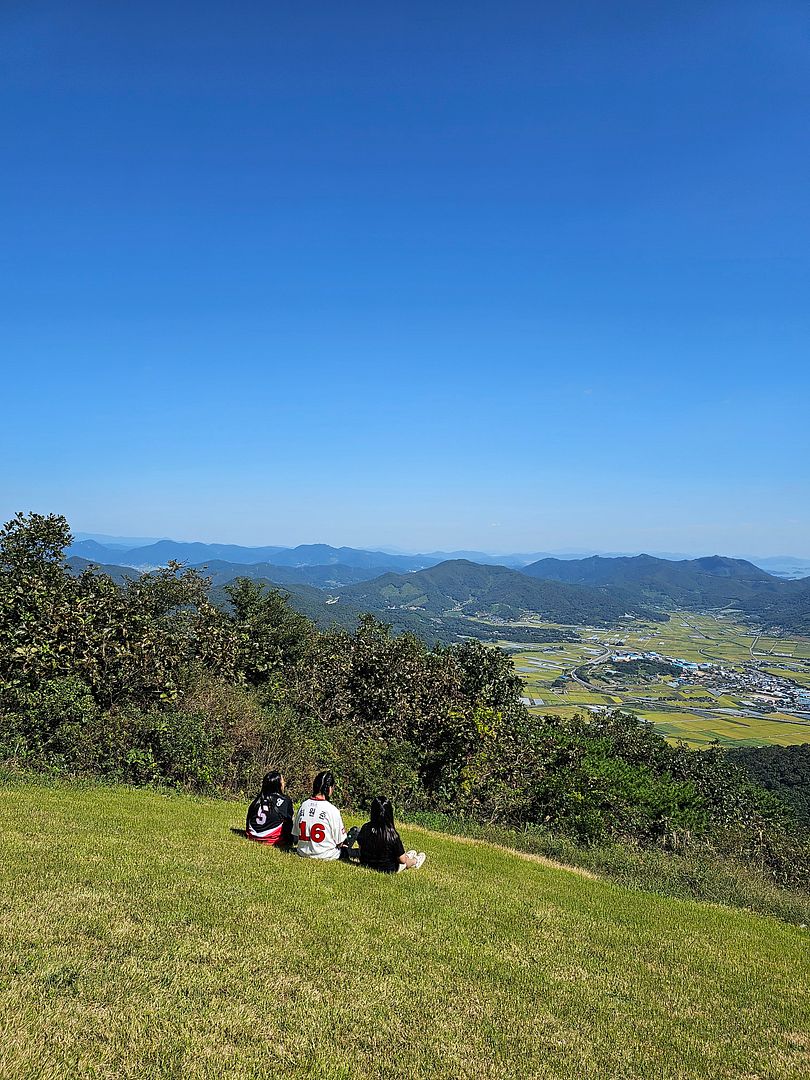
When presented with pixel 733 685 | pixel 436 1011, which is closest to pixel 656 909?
pixel 436 1011

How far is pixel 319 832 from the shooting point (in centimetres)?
850

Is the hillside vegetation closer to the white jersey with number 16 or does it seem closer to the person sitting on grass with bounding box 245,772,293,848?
the person sitting on grass with bounding box 245,772,293,848

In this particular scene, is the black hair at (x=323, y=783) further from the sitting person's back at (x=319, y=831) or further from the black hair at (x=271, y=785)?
the black hair at (x=271, y=785)

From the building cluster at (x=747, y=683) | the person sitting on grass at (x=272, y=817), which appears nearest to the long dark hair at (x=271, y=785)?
the person sitting on grass at (x=272, y=817)

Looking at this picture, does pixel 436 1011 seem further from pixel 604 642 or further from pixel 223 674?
pixel 604 642

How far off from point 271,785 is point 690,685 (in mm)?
124532

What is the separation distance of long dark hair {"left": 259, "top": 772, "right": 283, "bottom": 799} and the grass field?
0.84m

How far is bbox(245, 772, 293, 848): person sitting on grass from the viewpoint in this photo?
358 inches

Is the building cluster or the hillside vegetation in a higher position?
the hillside vegetation

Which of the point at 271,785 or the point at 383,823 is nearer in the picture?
the point at 383,823

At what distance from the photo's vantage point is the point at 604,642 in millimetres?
181875

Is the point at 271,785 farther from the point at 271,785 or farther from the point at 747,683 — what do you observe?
the point at 747,683

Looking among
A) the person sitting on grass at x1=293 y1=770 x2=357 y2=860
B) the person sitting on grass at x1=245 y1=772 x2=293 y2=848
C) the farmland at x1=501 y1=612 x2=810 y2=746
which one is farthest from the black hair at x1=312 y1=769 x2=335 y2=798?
A: the farmland at x1=501 y1=612 x2=810 y2=746

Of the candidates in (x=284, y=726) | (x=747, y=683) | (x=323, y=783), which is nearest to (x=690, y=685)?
(x=747, y=683)
